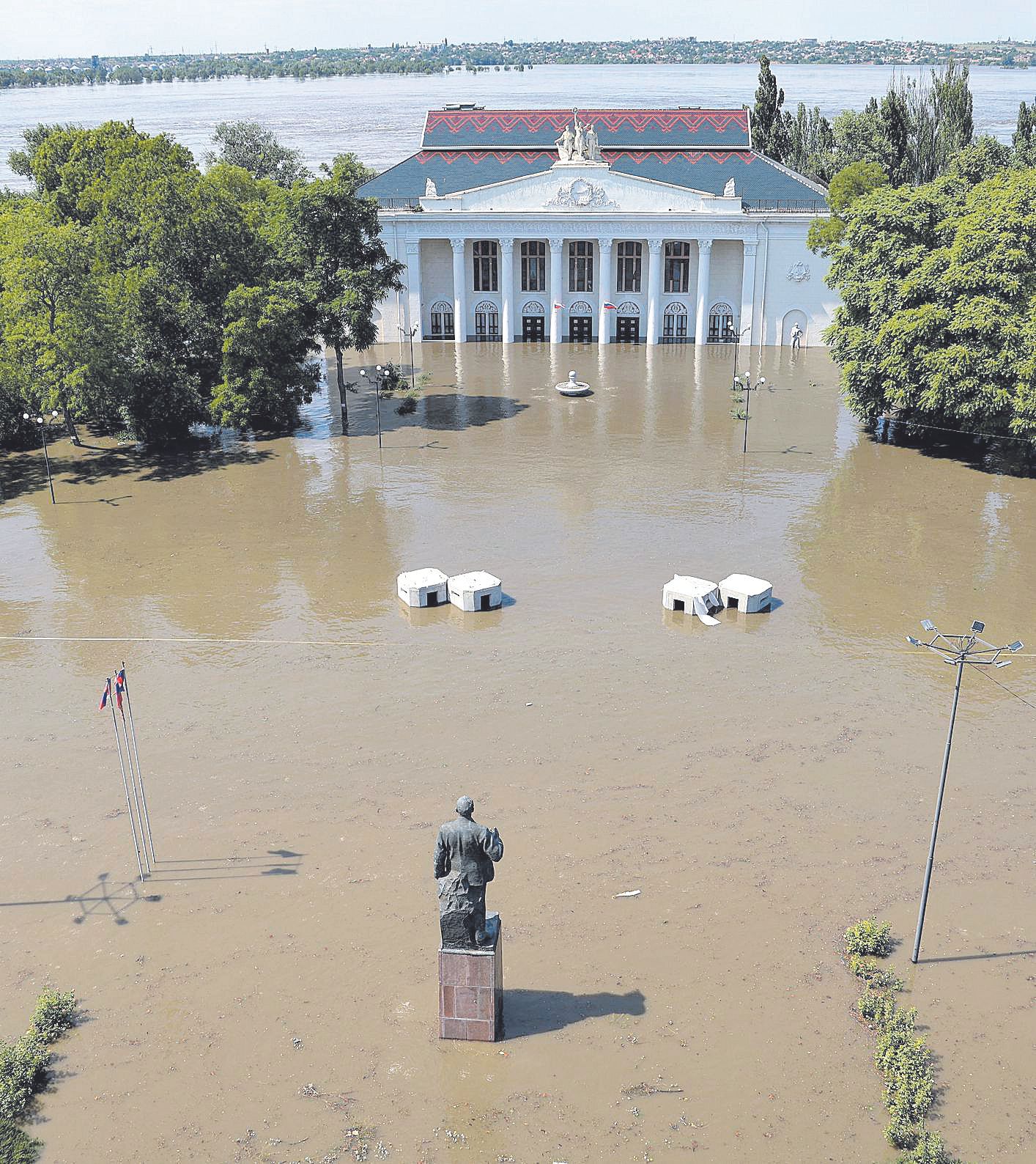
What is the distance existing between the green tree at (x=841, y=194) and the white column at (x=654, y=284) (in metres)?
9.81

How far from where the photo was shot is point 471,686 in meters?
29.0

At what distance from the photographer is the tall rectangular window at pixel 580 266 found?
74.1 m

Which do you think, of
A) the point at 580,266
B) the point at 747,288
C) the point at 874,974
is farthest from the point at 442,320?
the point at 874,974

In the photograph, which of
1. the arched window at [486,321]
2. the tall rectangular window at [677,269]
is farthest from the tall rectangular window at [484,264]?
the tall rectangular window at [677,269]

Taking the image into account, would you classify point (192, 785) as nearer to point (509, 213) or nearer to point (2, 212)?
point (2, 212)

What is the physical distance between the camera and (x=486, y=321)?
75.8 m

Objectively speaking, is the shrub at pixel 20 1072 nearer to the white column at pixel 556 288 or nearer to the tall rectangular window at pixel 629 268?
the white column at pixel 556 288

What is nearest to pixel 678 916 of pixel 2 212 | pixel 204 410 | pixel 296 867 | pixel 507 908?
pixel 507 908

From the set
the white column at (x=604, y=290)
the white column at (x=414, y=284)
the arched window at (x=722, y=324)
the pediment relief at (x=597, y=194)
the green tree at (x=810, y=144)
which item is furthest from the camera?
the green tree at (x=810, y=144)

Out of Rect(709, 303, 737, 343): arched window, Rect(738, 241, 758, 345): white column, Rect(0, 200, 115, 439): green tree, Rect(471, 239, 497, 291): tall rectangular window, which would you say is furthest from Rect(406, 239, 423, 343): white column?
Rect(0, 200, 115, 439): green tree

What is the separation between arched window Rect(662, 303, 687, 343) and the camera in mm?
74125

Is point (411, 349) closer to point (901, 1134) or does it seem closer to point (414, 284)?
point (414, 284)

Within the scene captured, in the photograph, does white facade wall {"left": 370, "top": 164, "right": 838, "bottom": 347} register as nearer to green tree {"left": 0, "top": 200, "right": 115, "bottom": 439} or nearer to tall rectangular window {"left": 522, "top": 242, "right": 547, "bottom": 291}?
tall rectangular window {"left": 522, "top": 242, "right": 547, "bottom": 291}

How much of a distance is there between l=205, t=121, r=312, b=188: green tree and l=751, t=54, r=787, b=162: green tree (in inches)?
1607
